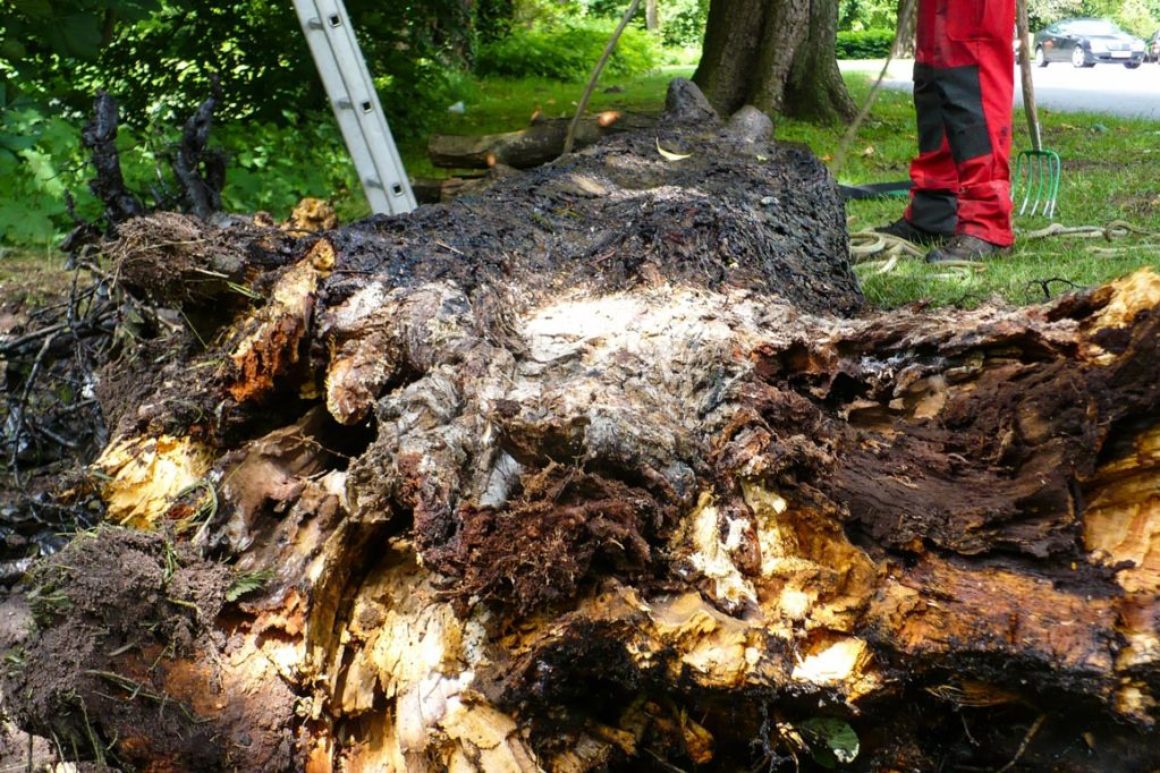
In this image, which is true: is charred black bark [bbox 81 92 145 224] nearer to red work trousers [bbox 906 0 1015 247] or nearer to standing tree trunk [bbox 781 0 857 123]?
red work trousers [bbox 906 0 1015 247]

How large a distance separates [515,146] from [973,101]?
2508 millimetres

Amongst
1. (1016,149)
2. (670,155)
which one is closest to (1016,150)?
(1016,149)

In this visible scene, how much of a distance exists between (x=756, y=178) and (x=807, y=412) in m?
1.95

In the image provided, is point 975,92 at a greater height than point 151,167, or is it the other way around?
point 975,92

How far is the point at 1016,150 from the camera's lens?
27.0ft

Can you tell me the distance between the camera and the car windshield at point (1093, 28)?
2288 cm

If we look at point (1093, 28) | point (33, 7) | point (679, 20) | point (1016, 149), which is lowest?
point (1093, 28)

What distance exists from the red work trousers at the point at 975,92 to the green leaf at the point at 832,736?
3.63 meters

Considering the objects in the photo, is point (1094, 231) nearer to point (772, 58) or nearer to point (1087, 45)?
point (772, 58)

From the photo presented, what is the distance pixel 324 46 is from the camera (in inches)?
199

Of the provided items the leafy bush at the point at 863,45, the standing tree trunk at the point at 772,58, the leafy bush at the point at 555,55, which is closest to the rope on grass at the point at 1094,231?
the standing tree trunk at the point at 772,58

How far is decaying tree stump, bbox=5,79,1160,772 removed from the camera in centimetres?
175

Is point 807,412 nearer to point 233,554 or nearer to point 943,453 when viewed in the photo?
point 943,453

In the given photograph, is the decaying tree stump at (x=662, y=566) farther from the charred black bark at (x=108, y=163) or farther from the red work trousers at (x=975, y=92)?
the red work trousers at (x=975, y=92)
